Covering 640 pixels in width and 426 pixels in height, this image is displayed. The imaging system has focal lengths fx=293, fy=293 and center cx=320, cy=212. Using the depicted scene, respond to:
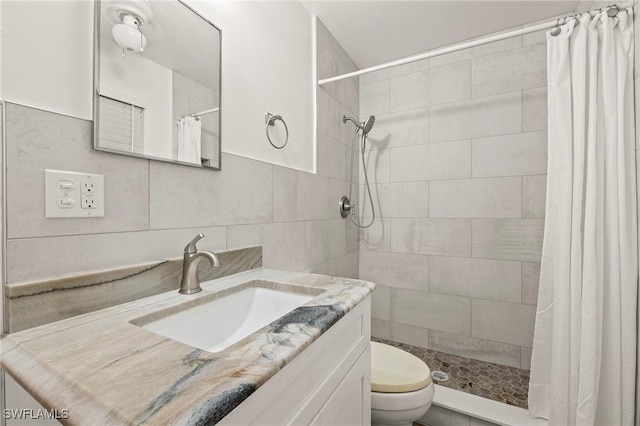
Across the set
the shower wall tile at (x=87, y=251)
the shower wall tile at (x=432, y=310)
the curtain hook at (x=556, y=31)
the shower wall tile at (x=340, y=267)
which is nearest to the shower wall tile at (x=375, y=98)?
the curtain hook at (x=556, y=31)

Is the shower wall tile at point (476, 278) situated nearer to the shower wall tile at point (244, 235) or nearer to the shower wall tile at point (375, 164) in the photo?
the shower wall tile at point (375, 164)

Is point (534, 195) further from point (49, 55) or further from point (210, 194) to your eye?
point (49, 55)

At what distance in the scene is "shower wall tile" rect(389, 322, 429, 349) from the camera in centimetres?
221

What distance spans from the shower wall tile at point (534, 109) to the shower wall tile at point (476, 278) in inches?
35.3

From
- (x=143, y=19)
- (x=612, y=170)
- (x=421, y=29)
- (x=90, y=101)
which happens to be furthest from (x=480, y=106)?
(x=90, y=101)

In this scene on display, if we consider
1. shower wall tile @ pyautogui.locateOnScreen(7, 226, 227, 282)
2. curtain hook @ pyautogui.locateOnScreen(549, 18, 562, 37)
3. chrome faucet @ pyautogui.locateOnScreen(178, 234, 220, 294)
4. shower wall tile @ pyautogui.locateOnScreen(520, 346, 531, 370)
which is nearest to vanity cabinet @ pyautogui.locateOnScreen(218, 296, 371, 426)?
chrome faucet @ pyautogui.locateOnScreen(178, 234, 220, 294)

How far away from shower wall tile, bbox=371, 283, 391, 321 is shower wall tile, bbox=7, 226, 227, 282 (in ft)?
5.72

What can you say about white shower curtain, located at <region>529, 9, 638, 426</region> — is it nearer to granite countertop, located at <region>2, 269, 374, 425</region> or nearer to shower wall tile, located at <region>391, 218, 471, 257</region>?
shower wall tile, located at <region>391, 218, 471, 257</region>

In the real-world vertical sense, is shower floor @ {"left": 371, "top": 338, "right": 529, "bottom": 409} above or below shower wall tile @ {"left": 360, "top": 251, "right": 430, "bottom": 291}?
below

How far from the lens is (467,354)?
206 centimetres

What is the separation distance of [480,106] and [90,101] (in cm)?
217

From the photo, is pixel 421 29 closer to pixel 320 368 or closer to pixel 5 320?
pixel 320 368

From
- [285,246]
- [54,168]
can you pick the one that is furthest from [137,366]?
[285,246]

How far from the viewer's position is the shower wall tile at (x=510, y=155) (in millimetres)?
1862
